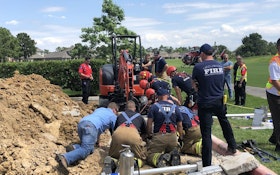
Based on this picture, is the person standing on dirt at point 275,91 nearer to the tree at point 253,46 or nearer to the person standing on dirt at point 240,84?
the person standing on dirt at point 240,84

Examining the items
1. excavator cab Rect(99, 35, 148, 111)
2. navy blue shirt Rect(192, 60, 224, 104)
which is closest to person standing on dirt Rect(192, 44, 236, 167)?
navy blue shirt Rect(192, 60, 224, 104)

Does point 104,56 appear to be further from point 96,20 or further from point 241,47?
point 241,47

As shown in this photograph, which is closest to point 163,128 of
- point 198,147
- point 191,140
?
point 191,140

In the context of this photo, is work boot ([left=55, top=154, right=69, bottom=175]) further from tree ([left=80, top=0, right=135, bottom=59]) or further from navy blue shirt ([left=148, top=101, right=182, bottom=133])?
tree ([left=80, top=0, right=135, bottom=59])

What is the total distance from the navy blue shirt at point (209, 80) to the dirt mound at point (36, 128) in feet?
7.51

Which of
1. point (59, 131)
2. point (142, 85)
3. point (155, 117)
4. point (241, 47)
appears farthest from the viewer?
point (241, 47)

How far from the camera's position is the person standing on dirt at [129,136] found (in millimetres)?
6004

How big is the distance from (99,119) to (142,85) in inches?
140

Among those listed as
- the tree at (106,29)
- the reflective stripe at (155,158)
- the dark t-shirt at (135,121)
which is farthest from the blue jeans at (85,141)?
the tree at (106,29)

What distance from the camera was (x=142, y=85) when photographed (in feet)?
32.3

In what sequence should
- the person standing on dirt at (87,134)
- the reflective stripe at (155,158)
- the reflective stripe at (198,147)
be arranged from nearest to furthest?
the person standing on dirt at (87,134) < the reflective stripe at (155,158) < the reflective stripe at (198,147)

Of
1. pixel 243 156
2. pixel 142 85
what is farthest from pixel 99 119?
pixel 142 85

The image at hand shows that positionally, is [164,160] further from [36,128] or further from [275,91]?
[36,128]

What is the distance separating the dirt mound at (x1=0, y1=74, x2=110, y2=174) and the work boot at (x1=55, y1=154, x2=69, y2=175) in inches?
3.4
